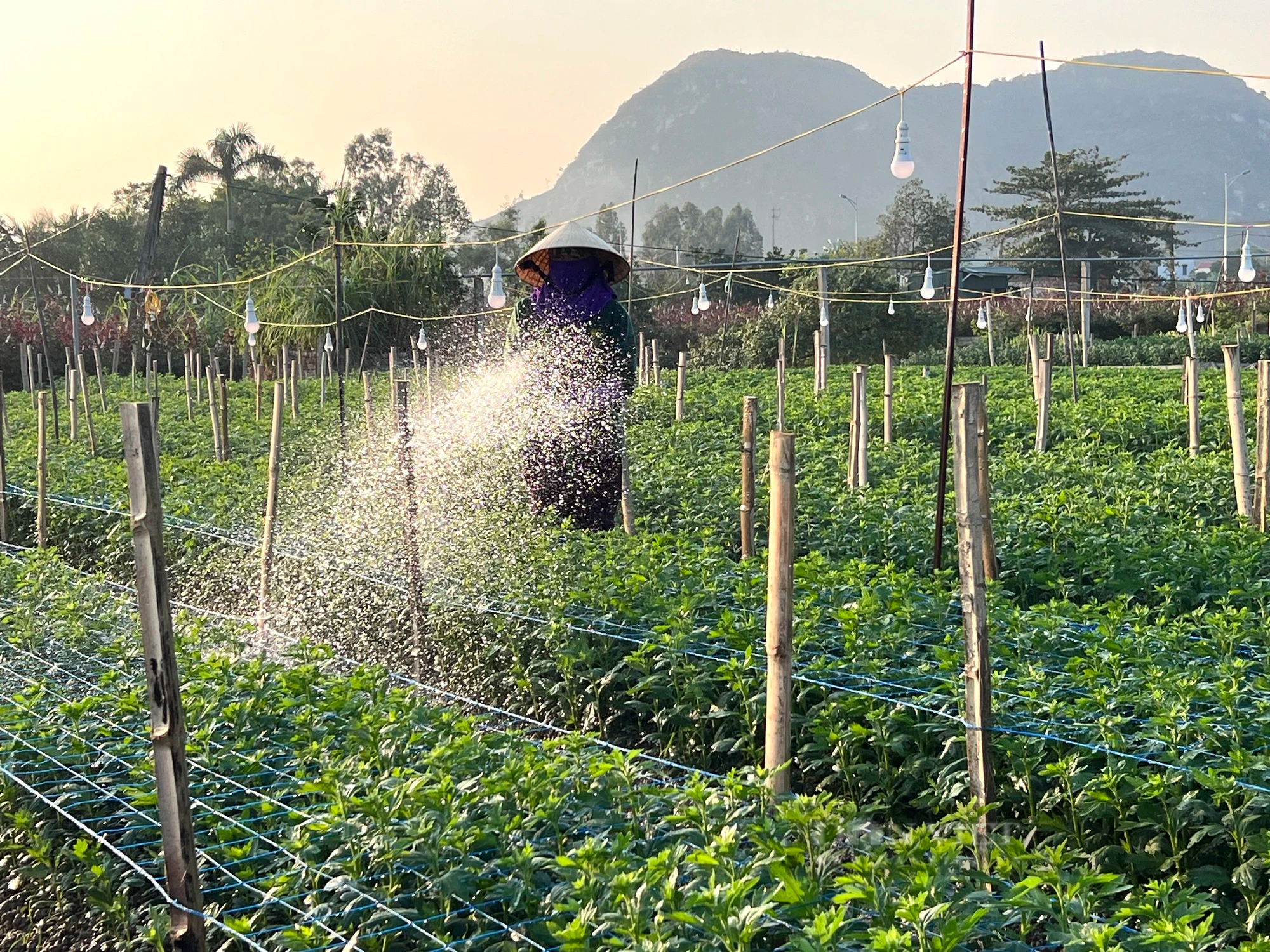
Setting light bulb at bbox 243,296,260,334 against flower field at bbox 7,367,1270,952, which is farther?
light bulb at bbox 243,296,260,334

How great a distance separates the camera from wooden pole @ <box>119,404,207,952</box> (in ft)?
10.8

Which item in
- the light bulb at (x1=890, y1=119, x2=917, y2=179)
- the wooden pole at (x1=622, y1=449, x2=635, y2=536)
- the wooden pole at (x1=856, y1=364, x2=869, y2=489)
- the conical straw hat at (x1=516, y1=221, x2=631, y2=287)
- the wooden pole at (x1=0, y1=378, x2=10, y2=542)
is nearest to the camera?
the light bulb at (x1=890, y1=119, x2=917, y2=179)

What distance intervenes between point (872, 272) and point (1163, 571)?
101 feet

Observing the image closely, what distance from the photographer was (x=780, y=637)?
4.18 m

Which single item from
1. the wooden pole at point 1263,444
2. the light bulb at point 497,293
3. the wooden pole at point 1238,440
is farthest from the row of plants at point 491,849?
the light bulb at point 497,293

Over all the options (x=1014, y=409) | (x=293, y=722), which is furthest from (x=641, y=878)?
(x=1014, y=409)

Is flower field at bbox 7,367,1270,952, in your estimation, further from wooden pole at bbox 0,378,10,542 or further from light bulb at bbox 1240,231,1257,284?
light bulb at bbox 1240,231,1257,284

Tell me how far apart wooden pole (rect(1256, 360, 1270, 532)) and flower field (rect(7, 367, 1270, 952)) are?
61 centimetres

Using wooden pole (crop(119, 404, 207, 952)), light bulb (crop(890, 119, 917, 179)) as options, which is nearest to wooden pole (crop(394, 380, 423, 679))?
wooden pole (crop(119, 404, 207, 952))

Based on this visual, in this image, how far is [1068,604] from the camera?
17.7 feet

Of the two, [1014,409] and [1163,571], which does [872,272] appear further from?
[1163,571]

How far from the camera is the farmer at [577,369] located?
27.7 feet

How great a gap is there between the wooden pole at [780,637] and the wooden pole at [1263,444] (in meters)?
4.93

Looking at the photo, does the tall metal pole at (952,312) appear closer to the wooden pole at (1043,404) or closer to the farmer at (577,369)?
the farmer at (577,369)
